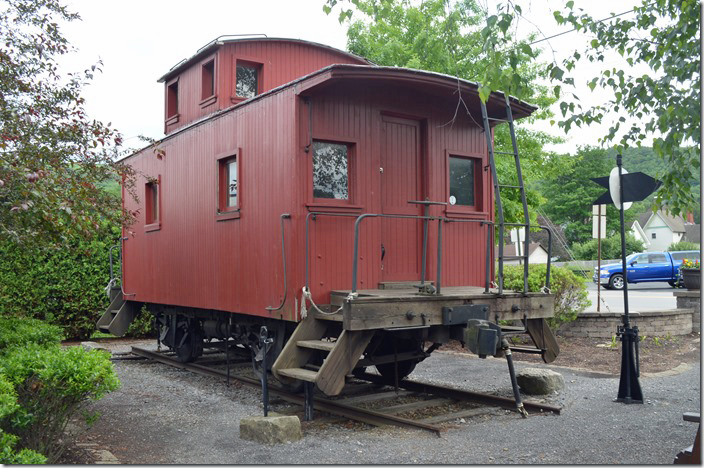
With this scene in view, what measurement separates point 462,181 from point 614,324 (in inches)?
216

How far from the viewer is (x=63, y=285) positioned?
511 inches

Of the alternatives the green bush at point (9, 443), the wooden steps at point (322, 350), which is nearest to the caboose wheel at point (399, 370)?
the wooden steps at point (322, 350)

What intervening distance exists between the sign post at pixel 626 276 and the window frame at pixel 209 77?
5.40 meters

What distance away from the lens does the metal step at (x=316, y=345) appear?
6116 millimetres

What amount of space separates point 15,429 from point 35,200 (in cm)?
165

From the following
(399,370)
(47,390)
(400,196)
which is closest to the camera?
(47,390)

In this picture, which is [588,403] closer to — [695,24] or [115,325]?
[695,24]

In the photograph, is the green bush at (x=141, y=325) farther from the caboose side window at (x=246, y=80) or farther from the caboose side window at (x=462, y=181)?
the caboose side window at (x=462, y=181)

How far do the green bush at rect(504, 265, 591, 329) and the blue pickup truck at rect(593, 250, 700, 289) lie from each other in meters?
17.5

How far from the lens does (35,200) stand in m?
4.93

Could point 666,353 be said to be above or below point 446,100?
below

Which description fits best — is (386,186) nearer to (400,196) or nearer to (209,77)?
(400,196)

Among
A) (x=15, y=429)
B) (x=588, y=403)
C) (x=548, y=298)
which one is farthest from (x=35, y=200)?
(x=588, y=403)

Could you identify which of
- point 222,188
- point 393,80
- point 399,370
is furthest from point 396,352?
point 222,188
